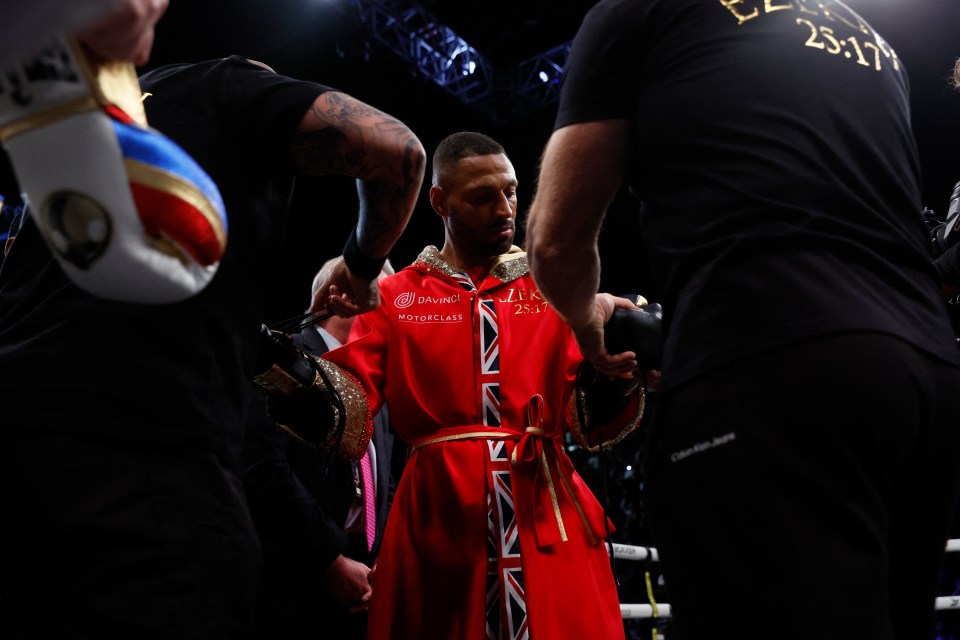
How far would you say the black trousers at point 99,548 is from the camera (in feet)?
3.21

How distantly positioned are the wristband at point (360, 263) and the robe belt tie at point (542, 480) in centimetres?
55

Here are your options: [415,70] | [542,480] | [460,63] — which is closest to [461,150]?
[542,480]

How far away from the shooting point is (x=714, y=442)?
0.94 meters

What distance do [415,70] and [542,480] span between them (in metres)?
4.53

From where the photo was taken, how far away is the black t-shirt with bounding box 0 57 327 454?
1031mm

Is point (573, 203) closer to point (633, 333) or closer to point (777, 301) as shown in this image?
point (777, 301)

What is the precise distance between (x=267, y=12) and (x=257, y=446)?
3.91 metres

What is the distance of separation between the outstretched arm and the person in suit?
1.10 meters

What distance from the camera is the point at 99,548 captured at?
99 centimetres

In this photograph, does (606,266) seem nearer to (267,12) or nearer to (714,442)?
(267,12)

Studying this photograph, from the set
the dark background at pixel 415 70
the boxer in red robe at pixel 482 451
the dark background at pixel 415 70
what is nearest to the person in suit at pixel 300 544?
the boxer in red robe at pixel 482 451

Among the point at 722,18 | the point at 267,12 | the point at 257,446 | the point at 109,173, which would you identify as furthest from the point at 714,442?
the point at 267,12

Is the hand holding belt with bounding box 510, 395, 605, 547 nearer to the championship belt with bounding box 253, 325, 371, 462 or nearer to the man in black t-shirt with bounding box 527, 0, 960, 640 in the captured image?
the championship belt with bounding box 253, 325, 371, 462

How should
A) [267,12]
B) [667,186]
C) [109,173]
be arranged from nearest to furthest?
[109,173], [667,186], [267,12]
